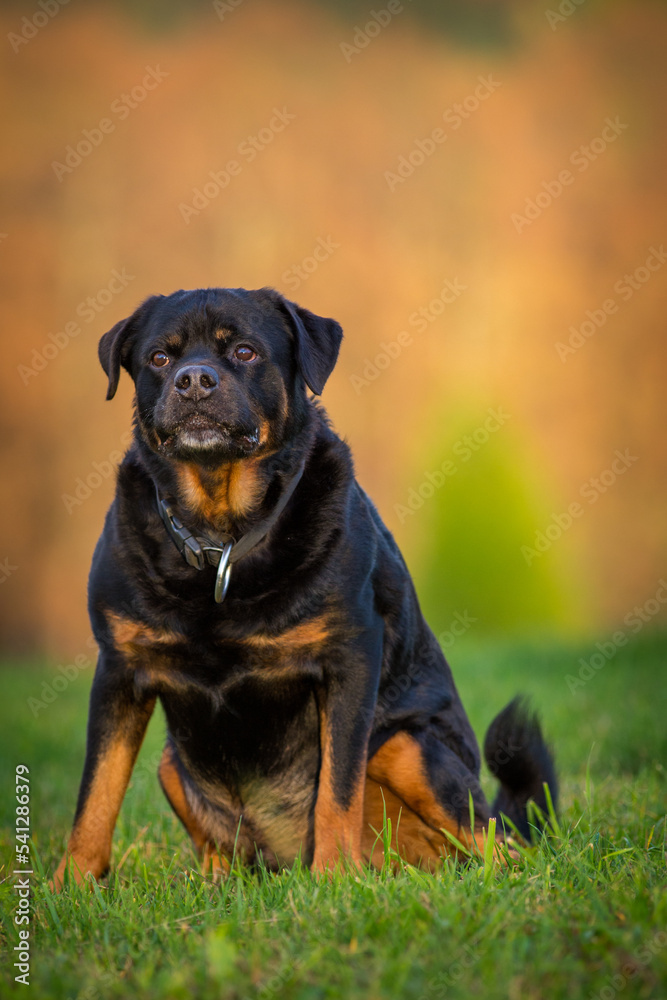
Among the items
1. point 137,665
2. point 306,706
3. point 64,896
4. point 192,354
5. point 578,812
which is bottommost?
point 64,896

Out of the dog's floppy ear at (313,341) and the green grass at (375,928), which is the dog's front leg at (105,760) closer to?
the green grass at (375,928)

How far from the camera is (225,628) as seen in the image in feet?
10.2

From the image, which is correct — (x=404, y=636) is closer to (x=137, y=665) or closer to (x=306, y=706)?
(x=306, y=706)

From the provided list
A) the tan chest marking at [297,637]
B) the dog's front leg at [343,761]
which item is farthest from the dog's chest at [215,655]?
the dog's front leg at [343,761]

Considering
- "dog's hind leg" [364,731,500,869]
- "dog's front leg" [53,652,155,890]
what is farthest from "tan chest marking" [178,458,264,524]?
"dog's hind leg" [364,731,500,869]

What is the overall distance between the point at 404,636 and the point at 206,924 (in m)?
1.47

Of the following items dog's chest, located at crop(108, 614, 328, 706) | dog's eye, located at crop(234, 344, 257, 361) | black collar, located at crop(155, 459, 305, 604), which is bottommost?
dog's chest, located at crop(108, 614, 328, 706)

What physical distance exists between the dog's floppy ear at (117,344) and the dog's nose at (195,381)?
→ 41cm

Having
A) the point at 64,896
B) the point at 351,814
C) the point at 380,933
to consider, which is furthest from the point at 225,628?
the point at 380,933

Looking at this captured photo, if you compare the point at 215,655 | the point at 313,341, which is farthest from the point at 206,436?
the point at 215,655

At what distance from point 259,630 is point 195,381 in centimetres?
88

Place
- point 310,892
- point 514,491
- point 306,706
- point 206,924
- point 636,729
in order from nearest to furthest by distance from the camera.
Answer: point 206,924, point 310,892, point 306,706, point 636,729, point 514,491

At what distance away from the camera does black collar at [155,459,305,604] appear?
10.4ft

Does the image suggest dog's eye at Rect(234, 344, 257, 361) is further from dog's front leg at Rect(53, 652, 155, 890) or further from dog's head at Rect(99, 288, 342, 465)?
dog's front leg at Rect(53, 652, 155, 890)
